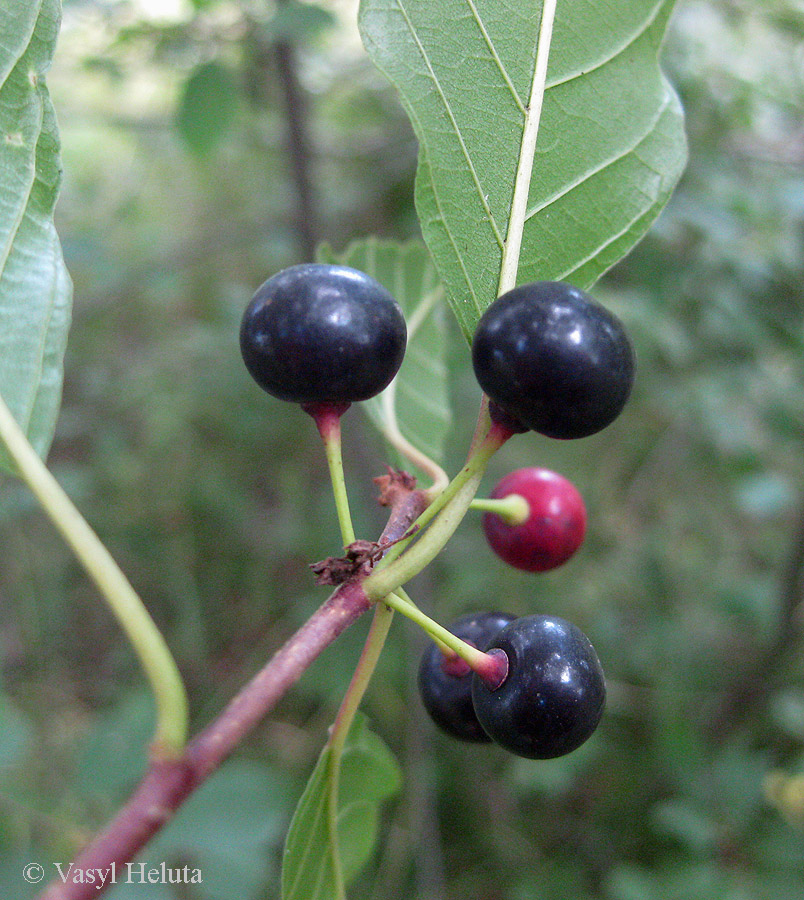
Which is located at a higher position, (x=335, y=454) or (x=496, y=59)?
(x=496, y=59)

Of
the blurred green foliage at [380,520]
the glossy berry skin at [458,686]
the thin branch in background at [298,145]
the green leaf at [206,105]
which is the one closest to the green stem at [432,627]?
the glossy berry skin at [458,686]

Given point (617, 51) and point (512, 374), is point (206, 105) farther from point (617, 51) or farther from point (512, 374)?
point (512, 374)

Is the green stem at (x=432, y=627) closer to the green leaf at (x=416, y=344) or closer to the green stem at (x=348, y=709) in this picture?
the green stem at (x=348, y=709)

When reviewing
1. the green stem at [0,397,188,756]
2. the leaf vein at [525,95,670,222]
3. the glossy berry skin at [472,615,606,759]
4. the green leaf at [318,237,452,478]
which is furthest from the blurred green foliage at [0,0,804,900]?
the green stem at [0,397,188,756]

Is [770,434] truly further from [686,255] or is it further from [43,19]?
[43,19]

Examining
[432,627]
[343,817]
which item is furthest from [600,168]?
[343,817]

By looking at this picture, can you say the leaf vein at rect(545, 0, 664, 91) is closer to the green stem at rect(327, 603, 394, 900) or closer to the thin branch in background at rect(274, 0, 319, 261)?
the green stem at rect(327, 603, 394, 900)

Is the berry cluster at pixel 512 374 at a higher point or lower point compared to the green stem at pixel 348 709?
higher
